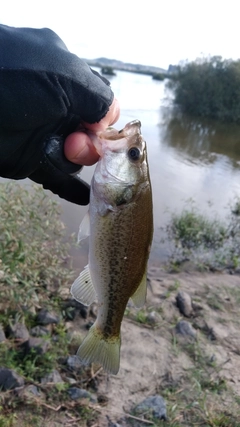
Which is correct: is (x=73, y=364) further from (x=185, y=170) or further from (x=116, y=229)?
(x=185, y=170)

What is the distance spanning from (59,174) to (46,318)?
3134 mm

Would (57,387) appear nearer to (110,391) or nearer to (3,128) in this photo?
(110,391)

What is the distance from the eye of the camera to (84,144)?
2316 mm

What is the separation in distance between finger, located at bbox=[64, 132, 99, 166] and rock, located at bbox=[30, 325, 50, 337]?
10.2 ft

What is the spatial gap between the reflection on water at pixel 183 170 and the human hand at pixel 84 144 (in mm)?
5524

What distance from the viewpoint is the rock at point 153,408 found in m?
4.00

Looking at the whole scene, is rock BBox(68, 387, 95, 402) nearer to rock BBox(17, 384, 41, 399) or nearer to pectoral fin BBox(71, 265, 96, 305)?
rock BBox(17, 384, 41, 399)

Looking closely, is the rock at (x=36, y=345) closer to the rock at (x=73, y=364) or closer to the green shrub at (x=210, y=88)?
the rock at (x=73, y=364)

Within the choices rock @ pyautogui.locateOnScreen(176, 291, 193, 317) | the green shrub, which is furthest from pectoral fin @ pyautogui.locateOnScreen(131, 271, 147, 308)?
the green shrub

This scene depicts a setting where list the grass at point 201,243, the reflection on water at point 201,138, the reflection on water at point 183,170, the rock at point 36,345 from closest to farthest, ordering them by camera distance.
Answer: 1. the rock at point 36,345
2. the grass at point 201,243
3. the reflection on water at point 183,170
4. the reflection on water at point 201,138

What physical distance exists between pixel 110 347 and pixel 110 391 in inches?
82.9

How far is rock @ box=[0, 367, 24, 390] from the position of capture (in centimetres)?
384

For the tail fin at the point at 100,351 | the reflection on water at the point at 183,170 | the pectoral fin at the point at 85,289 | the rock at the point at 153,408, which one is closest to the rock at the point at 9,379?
the rock at the point at 153,408

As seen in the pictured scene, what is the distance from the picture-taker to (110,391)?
170 inches
